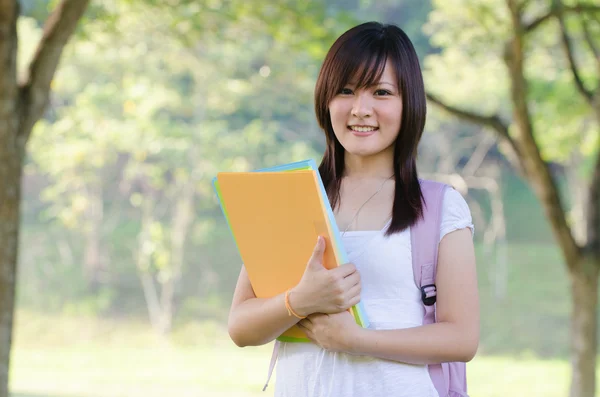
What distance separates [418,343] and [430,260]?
0.13 metres

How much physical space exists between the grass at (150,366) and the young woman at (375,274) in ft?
28.8

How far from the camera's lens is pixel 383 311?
1.31m

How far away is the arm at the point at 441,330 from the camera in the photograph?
4.10ft

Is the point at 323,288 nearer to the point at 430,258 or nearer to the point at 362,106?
the point at 430,258

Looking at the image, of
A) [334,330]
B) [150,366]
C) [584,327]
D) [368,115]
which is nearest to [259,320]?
[334,330]

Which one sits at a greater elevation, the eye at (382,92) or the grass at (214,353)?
the eye at (382,92)

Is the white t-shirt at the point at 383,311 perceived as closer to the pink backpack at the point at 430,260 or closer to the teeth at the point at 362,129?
the pink backpack at the point at 430,260

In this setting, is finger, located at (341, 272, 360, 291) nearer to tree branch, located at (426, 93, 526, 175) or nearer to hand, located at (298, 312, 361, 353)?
hand, located at (298, 312, 361, 353)

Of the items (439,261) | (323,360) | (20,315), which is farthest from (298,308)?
(20,315)

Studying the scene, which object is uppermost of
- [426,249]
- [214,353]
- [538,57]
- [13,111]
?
[426,249]

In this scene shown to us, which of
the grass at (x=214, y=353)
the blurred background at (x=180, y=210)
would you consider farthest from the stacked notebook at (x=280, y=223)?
the blurred background at (x=180, y=210)

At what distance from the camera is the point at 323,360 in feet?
4.35

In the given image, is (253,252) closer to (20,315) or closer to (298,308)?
(298,308)

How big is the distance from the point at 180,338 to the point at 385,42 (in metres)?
15.3
